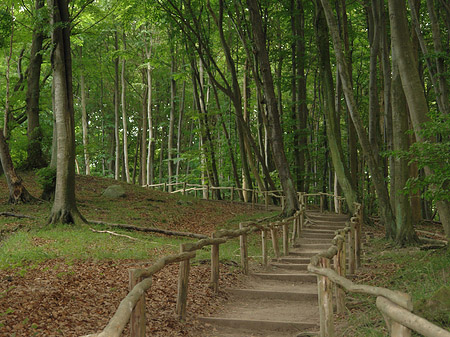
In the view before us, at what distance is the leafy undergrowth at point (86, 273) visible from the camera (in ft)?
19.3

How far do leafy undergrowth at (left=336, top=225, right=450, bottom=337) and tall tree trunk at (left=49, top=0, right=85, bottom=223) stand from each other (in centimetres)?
818

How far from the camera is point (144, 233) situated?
46.7ft

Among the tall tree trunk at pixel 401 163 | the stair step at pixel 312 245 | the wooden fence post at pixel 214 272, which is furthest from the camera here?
the stair step at pixel 312 245

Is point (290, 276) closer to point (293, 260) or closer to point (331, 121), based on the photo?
point (293, 260)

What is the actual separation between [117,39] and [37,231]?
20048 mm

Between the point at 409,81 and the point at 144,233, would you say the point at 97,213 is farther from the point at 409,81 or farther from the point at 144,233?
the point at 409,81

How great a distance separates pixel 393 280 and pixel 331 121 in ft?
35.2

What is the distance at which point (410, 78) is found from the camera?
9.70m

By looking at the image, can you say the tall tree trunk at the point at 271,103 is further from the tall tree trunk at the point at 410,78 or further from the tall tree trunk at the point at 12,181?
the tall tree trunk at the point at 12,181

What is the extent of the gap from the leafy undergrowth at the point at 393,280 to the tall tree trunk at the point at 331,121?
181 inches

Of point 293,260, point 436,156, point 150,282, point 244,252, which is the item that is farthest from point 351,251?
point 150,282

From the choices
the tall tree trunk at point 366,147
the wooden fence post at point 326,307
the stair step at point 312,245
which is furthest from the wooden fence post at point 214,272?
the tall tree trunk at point 366,147

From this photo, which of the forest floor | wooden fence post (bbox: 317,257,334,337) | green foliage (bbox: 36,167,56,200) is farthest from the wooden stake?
green foliage (bbox: 36,167,56,200)

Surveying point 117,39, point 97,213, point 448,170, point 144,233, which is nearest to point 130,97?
point 117,39
